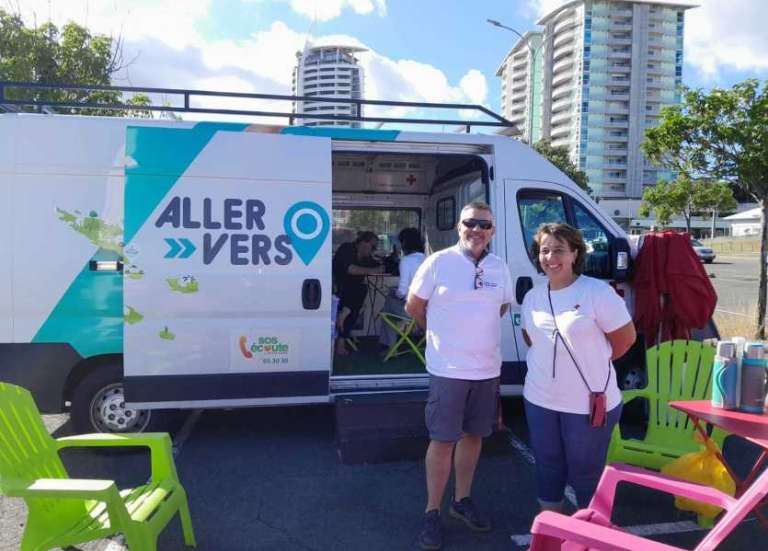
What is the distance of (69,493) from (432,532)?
6.03 feet

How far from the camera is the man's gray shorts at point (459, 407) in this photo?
10.8 ft

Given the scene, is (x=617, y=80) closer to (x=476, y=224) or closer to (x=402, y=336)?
(x=402, y=336)

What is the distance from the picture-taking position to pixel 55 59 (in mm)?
9836

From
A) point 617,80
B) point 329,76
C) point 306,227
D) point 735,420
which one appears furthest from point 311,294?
point 617,80

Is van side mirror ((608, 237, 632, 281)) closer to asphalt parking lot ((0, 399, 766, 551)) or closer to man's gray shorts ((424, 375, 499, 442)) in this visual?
asphalt parking lot ((0, 399, 766, 551))

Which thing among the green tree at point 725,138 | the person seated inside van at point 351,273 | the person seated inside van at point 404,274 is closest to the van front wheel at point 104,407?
the person seated inside van at point 404,274

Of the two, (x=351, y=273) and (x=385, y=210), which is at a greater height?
(x=385, y=210)

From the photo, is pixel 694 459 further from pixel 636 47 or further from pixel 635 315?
pixel 636 47

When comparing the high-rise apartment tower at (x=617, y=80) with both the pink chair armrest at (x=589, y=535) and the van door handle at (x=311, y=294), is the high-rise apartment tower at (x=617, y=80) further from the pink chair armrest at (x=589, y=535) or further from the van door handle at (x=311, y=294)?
the pink chair armrest at (x=589, y=535)

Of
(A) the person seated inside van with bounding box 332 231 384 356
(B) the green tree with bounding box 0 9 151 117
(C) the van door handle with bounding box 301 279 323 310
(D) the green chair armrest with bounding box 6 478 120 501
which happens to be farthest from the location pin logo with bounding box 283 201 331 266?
(B) the green tree with bounding box 0 9 151 117

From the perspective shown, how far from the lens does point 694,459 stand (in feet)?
12.0

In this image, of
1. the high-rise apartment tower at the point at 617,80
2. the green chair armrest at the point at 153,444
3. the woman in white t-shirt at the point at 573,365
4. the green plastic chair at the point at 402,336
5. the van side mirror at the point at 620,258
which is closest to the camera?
the woman in white t-shirt at the point at 573,365

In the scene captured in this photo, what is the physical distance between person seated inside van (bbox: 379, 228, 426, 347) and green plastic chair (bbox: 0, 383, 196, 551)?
3379 mm

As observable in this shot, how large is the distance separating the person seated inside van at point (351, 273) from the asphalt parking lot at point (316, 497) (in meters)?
2.13
